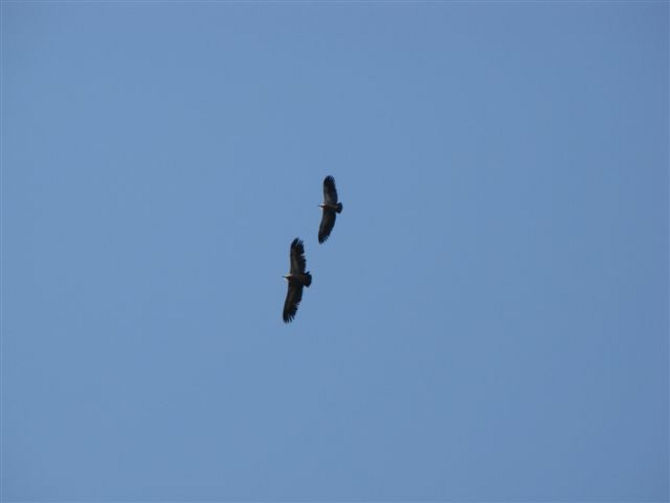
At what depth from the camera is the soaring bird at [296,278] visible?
54.2 metres

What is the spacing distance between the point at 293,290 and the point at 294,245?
2.02 metres

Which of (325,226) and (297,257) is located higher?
(325,226)

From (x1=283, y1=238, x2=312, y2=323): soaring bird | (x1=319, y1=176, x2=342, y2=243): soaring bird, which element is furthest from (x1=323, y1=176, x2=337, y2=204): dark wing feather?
(x1=283, y1=238, x2=312, y2=323): soaring bird

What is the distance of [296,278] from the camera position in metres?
54.8

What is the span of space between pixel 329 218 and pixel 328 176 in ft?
4.41

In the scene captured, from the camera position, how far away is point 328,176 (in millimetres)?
55344

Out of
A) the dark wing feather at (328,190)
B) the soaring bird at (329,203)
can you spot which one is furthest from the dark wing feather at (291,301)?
the dark wing feather at (328,190)

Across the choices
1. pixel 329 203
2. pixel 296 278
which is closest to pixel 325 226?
pixel 329 203

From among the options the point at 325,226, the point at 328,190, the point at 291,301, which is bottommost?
the point at 291,301

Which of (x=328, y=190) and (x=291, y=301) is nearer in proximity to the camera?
(x=328, y=190)

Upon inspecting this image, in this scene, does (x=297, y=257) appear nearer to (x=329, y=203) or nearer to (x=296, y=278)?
(x=296, y=278)

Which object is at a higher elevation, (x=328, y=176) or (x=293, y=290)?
(x=328, y=176)

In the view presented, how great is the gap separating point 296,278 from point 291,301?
5.10ft

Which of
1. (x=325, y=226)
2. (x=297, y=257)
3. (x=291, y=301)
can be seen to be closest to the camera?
(x=297, y=257)
